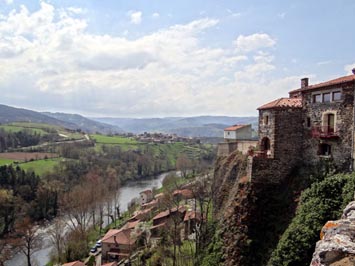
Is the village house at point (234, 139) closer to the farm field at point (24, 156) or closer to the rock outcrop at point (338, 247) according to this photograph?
the rock outcrop at point (338, 247)

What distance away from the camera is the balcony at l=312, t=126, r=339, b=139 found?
70.4 ft

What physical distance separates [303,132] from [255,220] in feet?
23.6

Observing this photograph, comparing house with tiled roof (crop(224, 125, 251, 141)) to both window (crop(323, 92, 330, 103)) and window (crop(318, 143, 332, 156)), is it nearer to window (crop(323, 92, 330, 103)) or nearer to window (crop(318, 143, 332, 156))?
window (crop(318, 143, 332, 156))

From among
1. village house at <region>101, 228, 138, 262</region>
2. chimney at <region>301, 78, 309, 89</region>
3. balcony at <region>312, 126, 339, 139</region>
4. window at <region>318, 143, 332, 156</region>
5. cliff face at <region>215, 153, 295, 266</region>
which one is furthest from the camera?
village house at <region>101, 228, 138, 262</region>

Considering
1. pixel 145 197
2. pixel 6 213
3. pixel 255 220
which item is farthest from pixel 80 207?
pixel 255 220

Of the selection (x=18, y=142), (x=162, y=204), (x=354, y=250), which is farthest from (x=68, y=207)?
(x=18, y=142)

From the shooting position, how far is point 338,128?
21.3 m

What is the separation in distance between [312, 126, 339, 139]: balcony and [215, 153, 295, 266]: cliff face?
3.67 meters

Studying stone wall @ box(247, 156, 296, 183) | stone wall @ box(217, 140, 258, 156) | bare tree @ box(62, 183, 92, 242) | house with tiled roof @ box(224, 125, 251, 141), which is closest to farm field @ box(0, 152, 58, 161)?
bare tree @ box(62, 183, 92, 242)

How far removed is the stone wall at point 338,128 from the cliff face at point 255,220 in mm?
2919

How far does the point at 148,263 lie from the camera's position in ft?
107

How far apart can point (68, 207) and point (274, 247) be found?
4511cm

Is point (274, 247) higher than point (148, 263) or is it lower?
higher

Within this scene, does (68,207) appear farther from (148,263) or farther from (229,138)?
(229,138)
